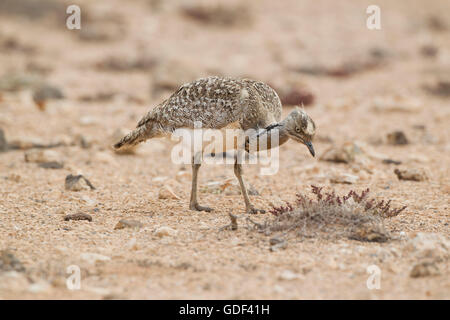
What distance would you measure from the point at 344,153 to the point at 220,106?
9.06 feet

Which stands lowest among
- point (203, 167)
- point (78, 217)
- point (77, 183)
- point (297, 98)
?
point (78, 217)

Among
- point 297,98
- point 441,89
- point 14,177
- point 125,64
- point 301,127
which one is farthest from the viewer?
point 125,64

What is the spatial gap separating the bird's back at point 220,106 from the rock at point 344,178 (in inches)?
58.0

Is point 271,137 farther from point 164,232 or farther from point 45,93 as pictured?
point 45,93

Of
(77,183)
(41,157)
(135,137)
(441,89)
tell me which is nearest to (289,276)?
(135,137)

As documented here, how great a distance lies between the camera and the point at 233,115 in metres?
6.18

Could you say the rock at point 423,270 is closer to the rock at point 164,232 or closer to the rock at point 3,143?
the rock at point 164,232

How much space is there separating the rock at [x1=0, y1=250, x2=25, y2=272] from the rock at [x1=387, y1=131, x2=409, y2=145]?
6.69 metres

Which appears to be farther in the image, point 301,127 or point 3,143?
point 3,143

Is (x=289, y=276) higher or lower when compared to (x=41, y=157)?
lower

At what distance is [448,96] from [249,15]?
27.3 ft

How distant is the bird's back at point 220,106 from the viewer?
614 centimetres

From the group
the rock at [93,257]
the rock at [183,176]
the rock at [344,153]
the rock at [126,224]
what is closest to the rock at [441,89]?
the rock at [344,153]

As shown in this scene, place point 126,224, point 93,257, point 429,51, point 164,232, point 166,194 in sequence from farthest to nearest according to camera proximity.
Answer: point 429,51 < point 166,194 < point 126,224 < point 164,232 < point 93,257
